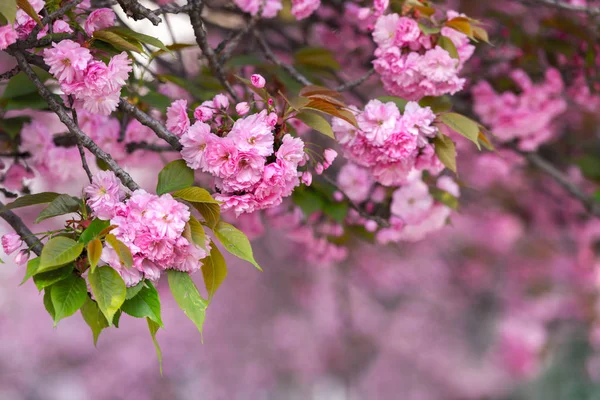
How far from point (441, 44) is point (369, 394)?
16.0ft

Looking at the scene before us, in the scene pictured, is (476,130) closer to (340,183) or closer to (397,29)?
(397,29)

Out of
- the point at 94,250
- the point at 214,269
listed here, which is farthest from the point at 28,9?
the point at 214,269

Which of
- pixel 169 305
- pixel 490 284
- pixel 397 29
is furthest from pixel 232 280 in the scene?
pixel 397 29

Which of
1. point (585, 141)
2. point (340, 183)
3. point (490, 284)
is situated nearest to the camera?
point (340, 183)

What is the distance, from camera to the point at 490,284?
16.0ft

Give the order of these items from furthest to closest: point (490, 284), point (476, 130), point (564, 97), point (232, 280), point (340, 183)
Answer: point (232, 280) < point (490, 284) < point (564, 97) < point (340, 183) < point (476, 130)

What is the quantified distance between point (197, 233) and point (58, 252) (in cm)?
21

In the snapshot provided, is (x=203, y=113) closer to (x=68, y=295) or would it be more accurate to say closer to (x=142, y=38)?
(x=142, y=38)

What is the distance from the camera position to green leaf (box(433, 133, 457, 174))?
120 cm

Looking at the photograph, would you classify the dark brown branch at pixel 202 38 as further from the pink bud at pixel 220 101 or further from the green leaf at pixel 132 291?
the green leaf at pixel 132 291

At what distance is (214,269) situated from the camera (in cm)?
102

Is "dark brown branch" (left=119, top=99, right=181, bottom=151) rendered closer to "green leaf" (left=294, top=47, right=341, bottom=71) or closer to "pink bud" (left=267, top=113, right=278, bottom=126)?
"pink bud" (left=267, top=113, right=278, bottom=126)

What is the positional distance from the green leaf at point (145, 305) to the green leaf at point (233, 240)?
14 centimetres

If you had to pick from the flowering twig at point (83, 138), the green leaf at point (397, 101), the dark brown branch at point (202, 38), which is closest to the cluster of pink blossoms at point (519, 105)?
the green leaf at point (397, 101)
